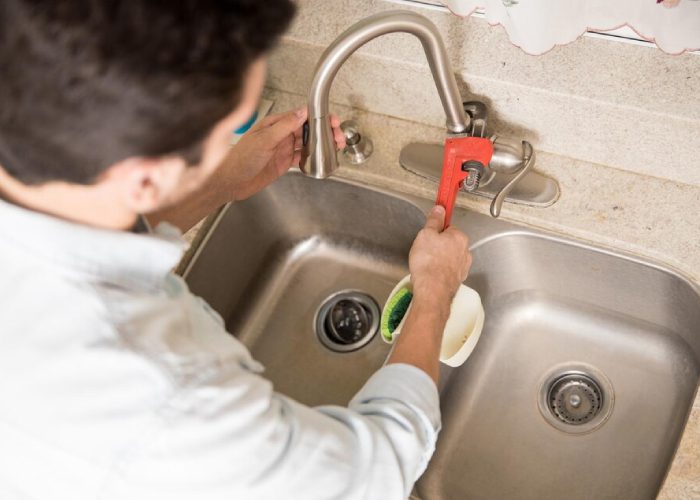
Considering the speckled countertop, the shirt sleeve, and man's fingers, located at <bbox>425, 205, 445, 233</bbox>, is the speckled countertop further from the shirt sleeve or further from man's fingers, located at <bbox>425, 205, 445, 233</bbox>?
the shirt sleeve

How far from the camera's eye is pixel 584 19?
2.57 feet

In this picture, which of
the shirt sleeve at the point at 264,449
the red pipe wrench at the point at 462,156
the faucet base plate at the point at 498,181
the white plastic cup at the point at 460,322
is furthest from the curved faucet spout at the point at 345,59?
the shirt sleeve at the point at 264,449

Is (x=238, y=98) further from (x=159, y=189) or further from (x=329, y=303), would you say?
(x=329, y=303)

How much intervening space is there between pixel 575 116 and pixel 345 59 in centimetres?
37

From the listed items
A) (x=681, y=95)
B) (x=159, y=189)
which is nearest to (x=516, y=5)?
(x=681, y=95)

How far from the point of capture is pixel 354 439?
62 cm

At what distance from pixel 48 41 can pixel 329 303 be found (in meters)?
0.80

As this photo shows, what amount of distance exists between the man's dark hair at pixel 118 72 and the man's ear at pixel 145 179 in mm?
13

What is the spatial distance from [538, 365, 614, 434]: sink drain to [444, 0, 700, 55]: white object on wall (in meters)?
0.49

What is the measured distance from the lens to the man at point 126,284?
1.45ft

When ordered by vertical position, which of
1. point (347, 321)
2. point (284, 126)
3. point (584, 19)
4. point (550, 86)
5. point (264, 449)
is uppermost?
point (584, 19)

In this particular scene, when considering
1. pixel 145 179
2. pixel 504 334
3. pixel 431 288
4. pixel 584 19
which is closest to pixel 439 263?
pixel 431 288

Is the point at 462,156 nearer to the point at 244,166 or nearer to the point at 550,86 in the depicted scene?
the point at 550,86

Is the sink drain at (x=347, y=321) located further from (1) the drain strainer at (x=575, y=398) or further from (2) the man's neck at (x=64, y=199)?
(2) the man's neck at (x=64, y=199)
